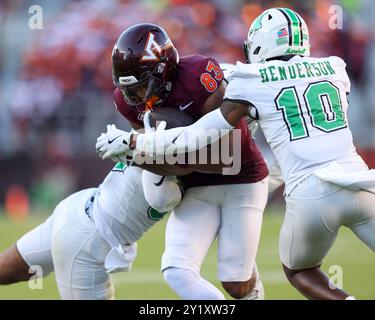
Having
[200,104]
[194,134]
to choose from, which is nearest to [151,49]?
[200,104]

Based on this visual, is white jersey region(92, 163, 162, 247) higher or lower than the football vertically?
lower

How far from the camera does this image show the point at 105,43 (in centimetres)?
1002

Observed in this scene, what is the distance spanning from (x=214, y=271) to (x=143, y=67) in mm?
2981

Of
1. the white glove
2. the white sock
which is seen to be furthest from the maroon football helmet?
the white sock

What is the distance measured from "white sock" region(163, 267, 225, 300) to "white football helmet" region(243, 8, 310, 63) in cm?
103

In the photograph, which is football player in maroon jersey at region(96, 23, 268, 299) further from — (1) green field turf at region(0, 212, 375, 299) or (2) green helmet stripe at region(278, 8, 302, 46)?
(1) green field turf at region(0, 212, 375, 299)

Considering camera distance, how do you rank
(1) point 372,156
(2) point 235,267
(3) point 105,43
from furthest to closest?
(3) point 105,43 → (1) point 372,156 → (2) point 235,267

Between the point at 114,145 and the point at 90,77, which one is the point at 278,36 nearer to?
the point at 114,145

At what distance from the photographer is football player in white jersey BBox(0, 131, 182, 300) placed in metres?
3.83

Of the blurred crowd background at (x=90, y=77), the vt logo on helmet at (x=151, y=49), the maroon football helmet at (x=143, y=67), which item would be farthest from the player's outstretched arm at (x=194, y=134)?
the blurred crowd background at (x=90, y=77)

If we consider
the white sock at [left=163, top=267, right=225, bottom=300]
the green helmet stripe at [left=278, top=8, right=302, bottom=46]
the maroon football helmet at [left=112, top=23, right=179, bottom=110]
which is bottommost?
the white sock at [left=163, top=267, right=225, bottom=300]
